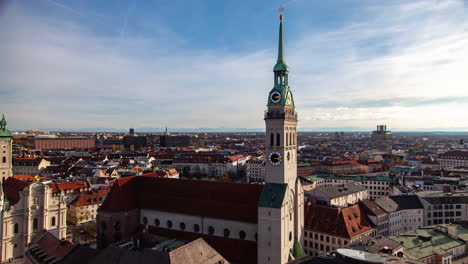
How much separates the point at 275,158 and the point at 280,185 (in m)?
3.58

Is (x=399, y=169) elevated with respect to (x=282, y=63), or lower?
lower

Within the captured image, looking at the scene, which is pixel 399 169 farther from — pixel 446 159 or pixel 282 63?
pixel 282 63

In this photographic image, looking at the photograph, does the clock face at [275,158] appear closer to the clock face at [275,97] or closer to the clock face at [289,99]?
the clock face at [275,97]

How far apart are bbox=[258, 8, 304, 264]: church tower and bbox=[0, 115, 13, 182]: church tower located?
49587mm

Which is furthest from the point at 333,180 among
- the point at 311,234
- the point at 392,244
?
the point at 392,244

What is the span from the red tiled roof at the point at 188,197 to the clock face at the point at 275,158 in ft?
13.4

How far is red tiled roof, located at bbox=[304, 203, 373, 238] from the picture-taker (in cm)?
5947

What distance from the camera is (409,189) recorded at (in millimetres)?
98375

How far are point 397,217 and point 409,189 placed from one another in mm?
27296

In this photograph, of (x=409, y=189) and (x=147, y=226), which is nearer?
(x=147, y=226)

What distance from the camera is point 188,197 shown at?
51812 millimetres

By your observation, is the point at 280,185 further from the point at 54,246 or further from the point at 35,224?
the point at 35,224

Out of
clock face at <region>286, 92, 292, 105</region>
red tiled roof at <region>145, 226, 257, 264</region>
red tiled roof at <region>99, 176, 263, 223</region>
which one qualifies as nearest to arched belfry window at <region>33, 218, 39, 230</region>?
red tiled roof at <region>99, 176, 263, 223</region>

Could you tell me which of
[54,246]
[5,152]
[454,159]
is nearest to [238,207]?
[54,246]
